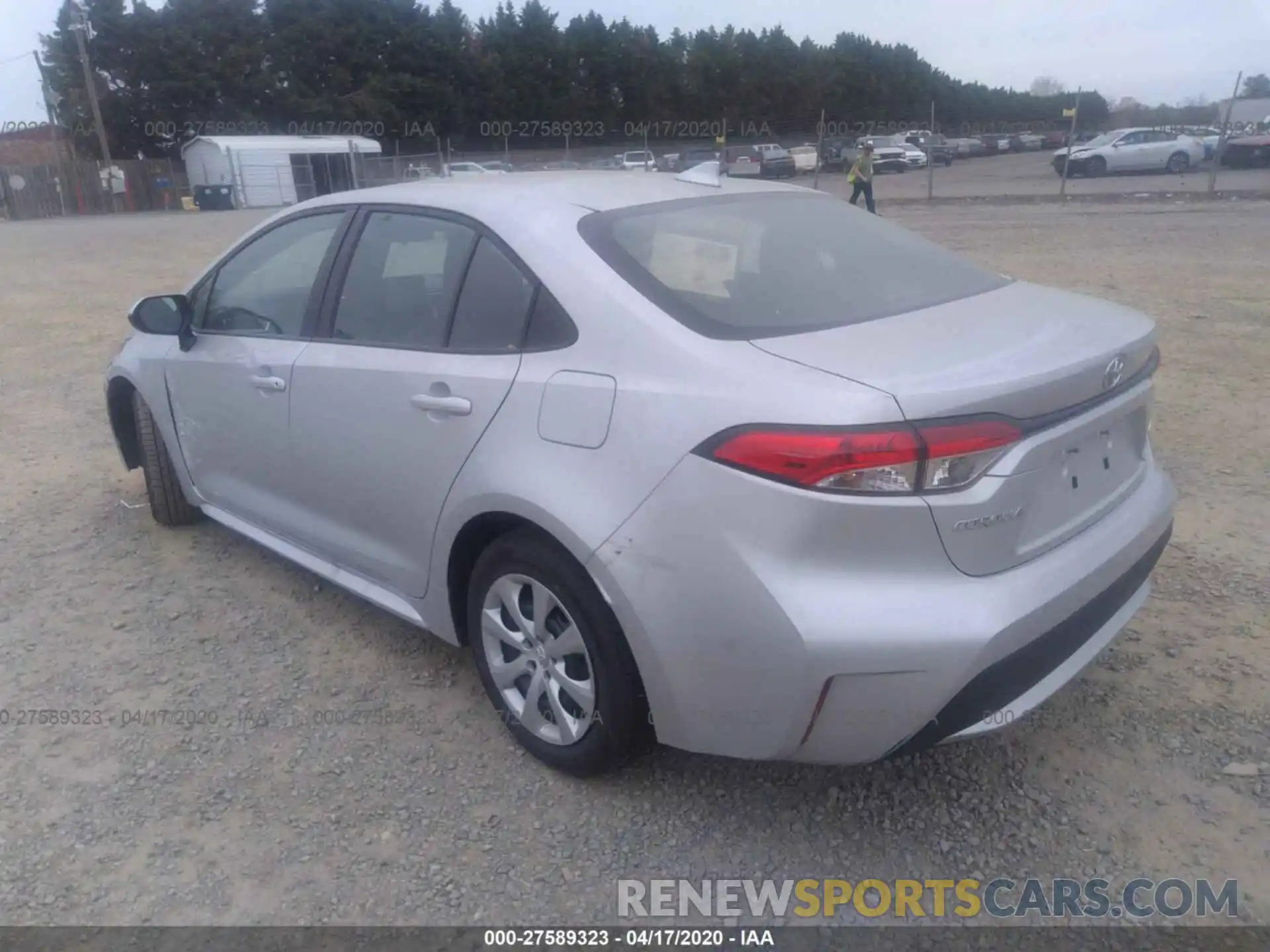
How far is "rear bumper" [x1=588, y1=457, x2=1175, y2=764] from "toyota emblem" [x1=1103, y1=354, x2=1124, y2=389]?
0.40 meters

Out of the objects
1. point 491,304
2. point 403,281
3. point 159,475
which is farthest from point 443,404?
point 159,475

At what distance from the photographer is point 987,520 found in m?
2.19

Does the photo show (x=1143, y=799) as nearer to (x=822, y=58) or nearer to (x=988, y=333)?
(x=988, y=333)

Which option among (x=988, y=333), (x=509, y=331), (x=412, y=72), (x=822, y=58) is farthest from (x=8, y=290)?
(x=822, y=58)

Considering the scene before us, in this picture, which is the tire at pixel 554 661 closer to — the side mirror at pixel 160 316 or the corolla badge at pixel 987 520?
the corolla badge at pixel 987 520

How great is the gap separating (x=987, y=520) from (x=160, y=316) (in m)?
3.27

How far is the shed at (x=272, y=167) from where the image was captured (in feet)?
128

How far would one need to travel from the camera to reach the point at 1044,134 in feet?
191

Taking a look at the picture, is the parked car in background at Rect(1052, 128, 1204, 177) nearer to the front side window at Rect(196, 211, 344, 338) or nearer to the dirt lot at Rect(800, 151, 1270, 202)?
the dirt lot at Rect(800, 151, 1270, 202)

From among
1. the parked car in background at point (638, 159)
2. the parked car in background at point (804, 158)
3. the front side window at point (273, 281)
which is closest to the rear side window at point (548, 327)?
the front side window at point (273, 281)

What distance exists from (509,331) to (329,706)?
140cm

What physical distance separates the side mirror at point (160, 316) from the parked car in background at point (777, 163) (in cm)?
3108

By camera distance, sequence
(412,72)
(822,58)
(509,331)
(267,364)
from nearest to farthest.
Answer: (509,331) → (267,364) → (412,72) → (822,58)

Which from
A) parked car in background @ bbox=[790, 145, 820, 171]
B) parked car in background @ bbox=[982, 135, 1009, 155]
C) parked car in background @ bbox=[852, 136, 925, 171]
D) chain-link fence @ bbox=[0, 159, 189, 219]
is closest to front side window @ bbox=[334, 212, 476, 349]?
parked car in background @ bbox=[790, 145, 820, 171]
